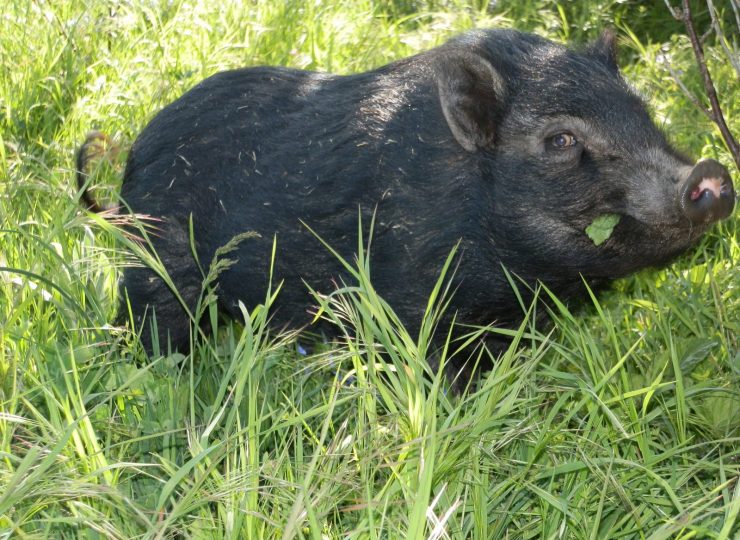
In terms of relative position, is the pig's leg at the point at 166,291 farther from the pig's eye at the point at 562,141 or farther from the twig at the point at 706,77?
the twig at the point at 706,77

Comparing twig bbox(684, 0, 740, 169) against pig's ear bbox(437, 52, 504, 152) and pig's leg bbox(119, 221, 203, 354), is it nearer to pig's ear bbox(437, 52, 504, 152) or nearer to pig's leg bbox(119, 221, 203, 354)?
pig's ear bbox(437, 52, 504, 152)

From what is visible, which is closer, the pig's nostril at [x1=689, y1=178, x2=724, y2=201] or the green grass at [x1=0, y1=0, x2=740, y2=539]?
the green grass at [x1=0, y1=0, x2=740, y2=539]

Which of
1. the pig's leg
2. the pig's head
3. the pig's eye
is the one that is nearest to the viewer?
the pig's head

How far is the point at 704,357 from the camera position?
353 cm

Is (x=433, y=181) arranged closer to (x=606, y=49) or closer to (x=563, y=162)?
(x=563, y=162)

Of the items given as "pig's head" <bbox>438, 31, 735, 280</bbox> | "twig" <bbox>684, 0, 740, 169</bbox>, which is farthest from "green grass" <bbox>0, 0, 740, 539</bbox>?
"twig" <bbox>684, 0, 740, 169</bbox>

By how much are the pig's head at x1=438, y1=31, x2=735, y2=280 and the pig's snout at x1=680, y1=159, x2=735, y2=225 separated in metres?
0.04

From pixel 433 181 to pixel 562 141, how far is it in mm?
418

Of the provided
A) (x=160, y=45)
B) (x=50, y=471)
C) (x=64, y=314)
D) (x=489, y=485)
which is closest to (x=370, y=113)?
(x=64, y=314)

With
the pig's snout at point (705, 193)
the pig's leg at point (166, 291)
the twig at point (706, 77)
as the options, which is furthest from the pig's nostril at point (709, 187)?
the pig's leg at point (166, 291)

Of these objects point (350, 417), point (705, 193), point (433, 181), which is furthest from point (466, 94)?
point (350, 417)

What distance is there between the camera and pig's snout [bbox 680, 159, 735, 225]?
3248 mm

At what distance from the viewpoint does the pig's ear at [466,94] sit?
3578 millimetres

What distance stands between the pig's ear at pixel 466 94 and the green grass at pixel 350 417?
51 centimetres
